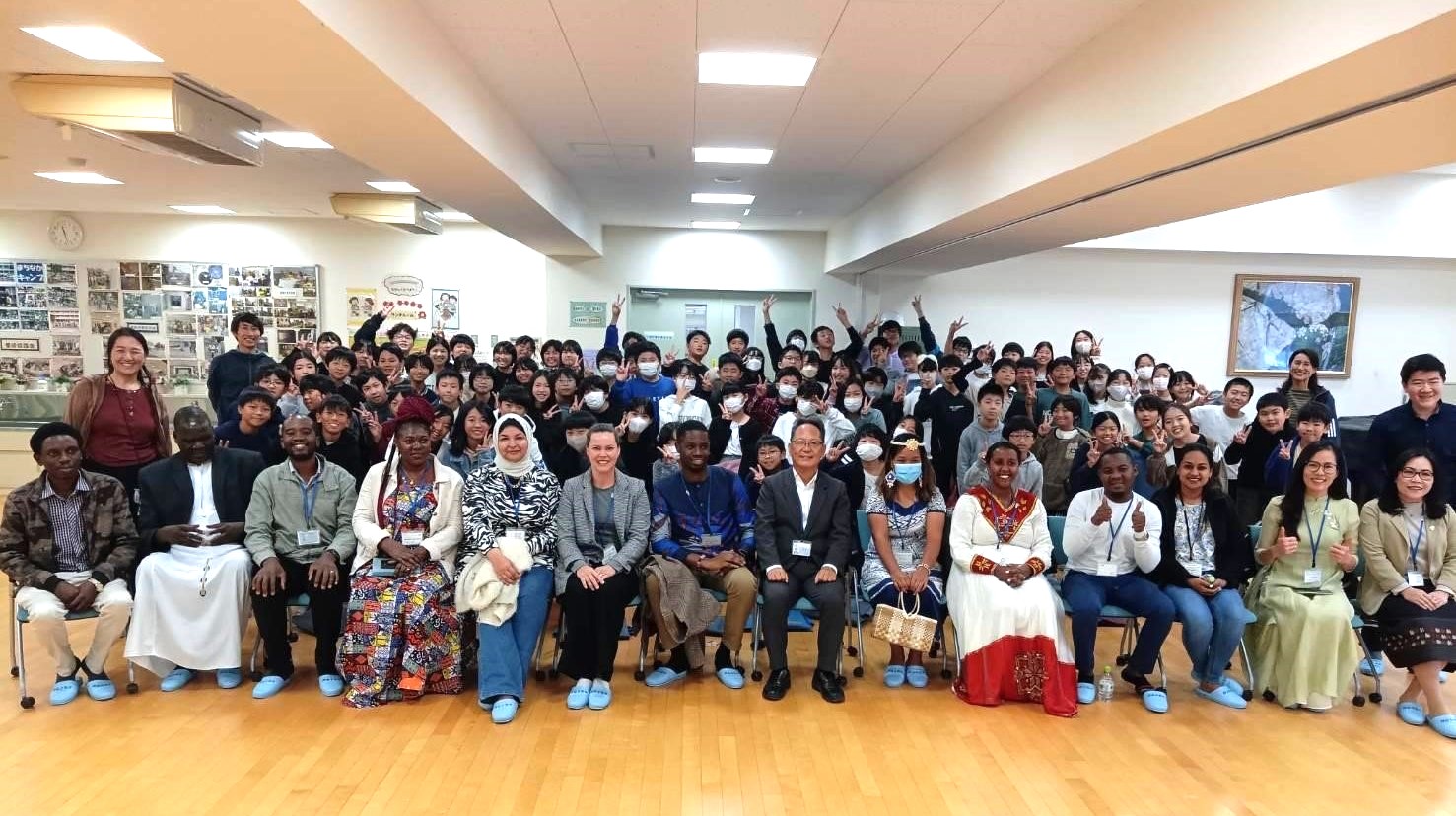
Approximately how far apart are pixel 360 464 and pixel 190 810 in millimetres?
2314

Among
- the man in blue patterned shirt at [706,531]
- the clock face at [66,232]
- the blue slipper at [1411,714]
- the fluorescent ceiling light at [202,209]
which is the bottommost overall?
the blue slipper at [1411,714]

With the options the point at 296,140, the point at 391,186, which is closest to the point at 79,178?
the point at 391,186

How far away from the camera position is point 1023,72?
4477mm

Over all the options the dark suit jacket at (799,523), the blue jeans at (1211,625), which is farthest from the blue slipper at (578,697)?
the blue jeans at (1211,625)

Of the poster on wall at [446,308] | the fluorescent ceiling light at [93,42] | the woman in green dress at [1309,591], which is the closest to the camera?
the fluorescent ceiling light at [93,42]

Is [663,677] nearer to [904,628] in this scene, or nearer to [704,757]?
[704,757]

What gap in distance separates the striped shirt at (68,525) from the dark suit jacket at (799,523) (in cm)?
359

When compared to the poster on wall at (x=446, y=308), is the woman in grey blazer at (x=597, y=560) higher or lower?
lower

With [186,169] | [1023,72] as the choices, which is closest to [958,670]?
[1023,72]

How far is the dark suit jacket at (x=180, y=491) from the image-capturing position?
414 centimetres

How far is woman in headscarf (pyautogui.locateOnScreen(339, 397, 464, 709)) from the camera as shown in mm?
3941

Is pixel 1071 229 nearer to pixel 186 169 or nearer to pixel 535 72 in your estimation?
pixel 535 72

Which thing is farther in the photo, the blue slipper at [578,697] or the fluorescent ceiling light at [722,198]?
the fluorescent ceiling light at [722,198]

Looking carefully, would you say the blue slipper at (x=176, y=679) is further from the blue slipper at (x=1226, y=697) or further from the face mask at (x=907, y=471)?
the blue slipper at (x=1226, y=697)
